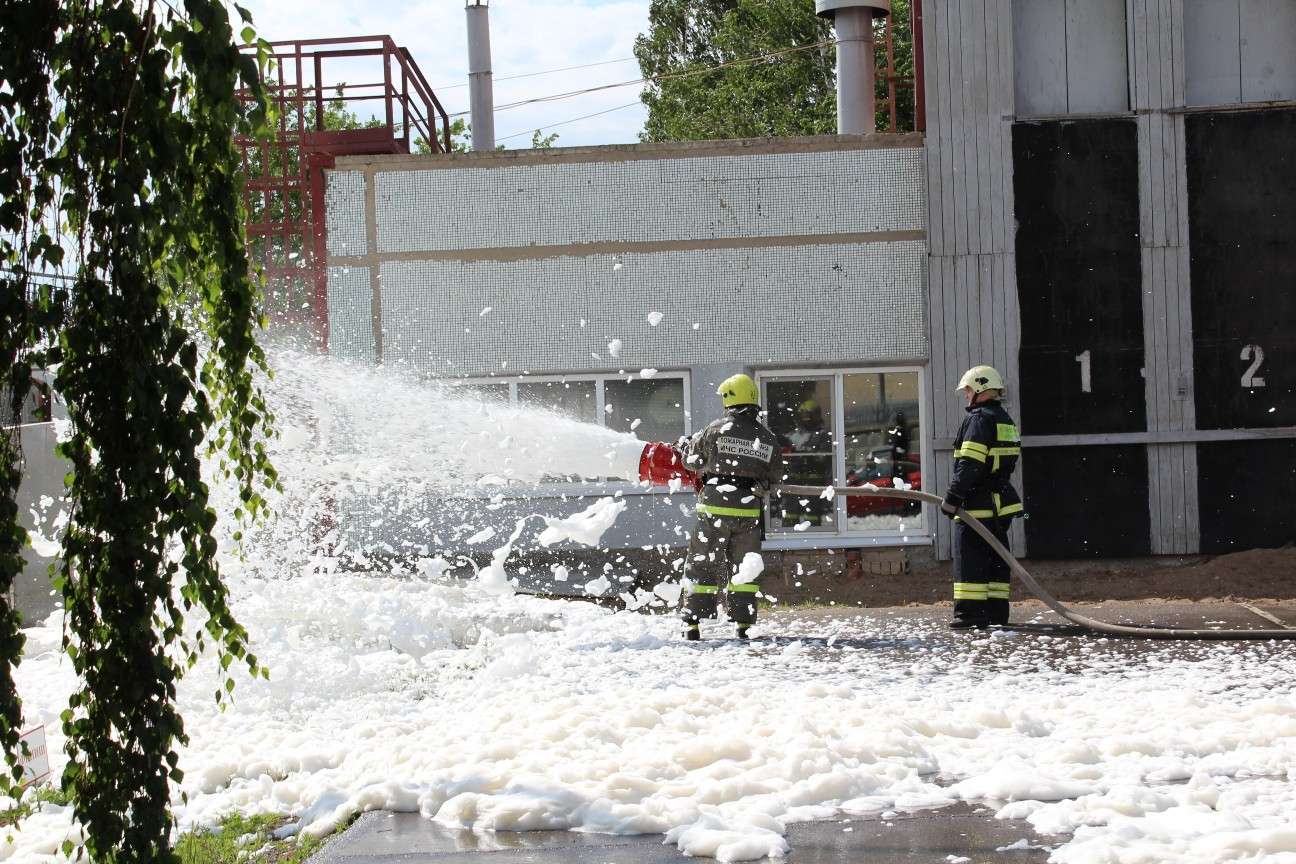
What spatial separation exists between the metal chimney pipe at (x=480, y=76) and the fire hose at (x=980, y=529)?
884 centimetres

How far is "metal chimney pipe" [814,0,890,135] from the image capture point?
14734 millimetres

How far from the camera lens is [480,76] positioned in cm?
1723

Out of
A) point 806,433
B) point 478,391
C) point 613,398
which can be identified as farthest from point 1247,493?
point 478,391

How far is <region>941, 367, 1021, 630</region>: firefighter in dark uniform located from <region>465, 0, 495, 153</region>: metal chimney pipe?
365 inches

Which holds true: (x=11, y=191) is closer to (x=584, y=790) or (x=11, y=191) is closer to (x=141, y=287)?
(x=141, y=287)

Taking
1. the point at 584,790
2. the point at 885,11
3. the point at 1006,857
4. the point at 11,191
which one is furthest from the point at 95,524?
the point at 885,11

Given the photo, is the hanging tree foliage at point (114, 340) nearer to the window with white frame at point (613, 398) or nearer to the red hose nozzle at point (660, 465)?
the red hose nozzle at point (660, 465)

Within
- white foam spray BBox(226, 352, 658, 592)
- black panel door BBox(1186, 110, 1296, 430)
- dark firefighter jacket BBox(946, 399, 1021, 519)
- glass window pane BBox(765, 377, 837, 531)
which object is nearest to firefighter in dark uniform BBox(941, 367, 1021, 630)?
dark firefighter jacket BBox(946, 399, 1021, 519)

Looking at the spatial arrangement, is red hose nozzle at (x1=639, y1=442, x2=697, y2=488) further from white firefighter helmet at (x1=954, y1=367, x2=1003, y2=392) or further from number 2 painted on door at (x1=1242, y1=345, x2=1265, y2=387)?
number 2 painted on door at (x1=1242, y1=345, x2=1265, y2=387)

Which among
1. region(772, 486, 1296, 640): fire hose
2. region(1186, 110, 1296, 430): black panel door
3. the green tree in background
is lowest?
region(772, 486, 1296, 640): fire hose

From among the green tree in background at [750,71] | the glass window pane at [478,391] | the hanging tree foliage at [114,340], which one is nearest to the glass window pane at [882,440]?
the glass window pane at [478,391]

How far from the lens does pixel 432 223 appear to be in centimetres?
1262

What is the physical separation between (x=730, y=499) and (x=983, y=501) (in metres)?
1.84

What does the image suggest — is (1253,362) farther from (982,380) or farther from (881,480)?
(982,380)
